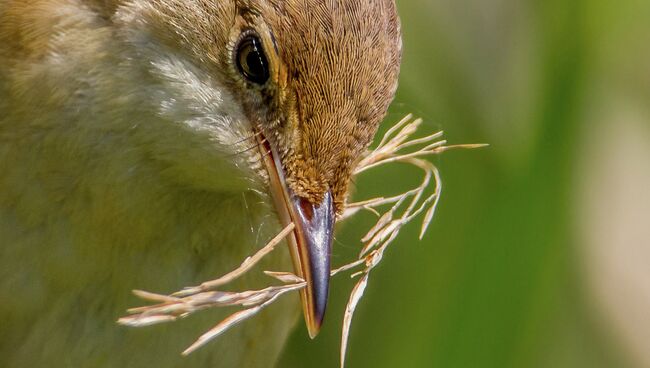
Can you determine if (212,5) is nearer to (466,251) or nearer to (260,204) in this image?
(260,204)

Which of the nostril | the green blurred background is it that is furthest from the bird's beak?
the green blurred background

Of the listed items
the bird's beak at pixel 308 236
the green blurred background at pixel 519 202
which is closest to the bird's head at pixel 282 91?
the bird's beak at pixel 308 236

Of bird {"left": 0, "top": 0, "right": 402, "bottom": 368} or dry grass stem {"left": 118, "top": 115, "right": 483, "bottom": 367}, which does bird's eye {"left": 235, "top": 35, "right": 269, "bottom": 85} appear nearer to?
bird {"left": 0, "top": 0, "right": 402, "bottom": 368}

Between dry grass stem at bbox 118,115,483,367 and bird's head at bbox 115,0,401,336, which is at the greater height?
bird's head at bbox 115,0,401,336

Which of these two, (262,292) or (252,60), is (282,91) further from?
(262,292)

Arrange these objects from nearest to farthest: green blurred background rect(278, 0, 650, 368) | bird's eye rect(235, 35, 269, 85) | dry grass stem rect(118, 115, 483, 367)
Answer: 1. dry grass stem rect(118, 115, 483, 367)
2. bird's eye rect(235, 35, 269, 85)
3. green blurred background rect(278, 0, 650, 368)

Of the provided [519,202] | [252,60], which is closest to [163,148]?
[252,60]

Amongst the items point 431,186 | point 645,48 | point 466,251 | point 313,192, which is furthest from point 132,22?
point 645,48

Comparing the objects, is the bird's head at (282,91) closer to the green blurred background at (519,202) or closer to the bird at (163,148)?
the bird at (163,148)
